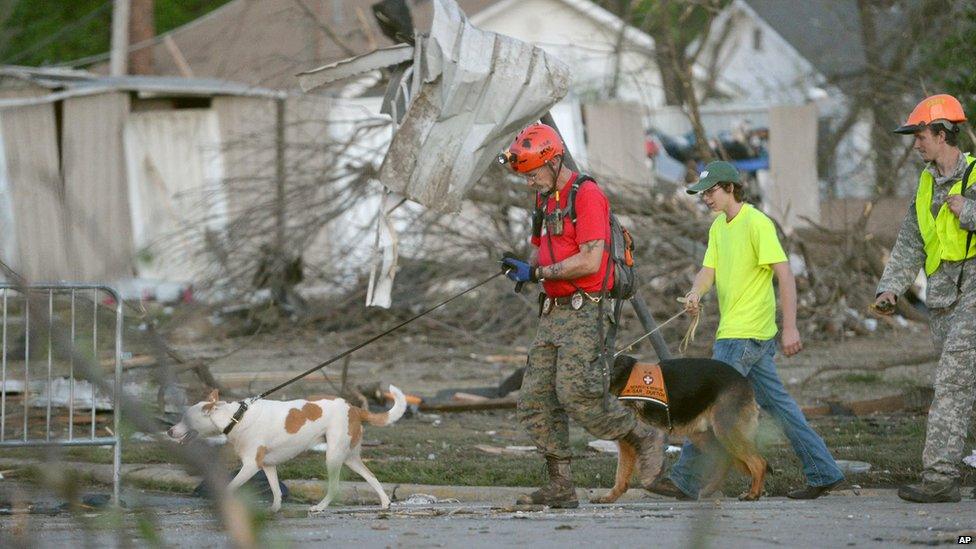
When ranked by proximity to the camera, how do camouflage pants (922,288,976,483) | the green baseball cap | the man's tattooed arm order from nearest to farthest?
the man's tattooed arm
camouflage pants (922,288,976,483)
the green baseball cap

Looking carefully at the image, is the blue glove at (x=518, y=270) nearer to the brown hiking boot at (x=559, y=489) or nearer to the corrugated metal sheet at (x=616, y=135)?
the brown hiking boot at (x=559, y=489)

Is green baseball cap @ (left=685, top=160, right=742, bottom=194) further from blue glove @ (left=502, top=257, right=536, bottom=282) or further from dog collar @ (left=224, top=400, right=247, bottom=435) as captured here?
dog collar @ (left=224, top=400, right=247, bottom=435)

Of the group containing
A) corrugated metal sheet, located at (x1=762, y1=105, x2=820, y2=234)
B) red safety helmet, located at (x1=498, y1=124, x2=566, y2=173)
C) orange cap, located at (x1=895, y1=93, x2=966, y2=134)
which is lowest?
corrugated metal sheet, located at (x1=762, y1=105, x2=820, y2=234)

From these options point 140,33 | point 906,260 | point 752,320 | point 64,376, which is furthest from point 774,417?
point 140,33

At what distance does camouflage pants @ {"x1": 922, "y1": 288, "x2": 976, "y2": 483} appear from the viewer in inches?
267

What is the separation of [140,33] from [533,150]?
766 inches

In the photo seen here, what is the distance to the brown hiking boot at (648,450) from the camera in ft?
22.9

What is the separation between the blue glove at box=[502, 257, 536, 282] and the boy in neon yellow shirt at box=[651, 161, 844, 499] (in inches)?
37.9

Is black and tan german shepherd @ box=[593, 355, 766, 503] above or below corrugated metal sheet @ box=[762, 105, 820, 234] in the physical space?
below

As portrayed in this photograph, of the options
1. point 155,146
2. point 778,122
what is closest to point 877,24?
point 778,122

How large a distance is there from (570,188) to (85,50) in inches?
1268

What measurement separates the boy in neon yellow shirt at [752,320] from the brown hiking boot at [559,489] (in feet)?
1.57

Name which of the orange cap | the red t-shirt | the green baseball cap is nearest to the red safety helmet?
the red t-shirt

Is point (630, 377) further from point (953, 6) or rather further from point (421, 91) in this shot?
point (953, 6)
